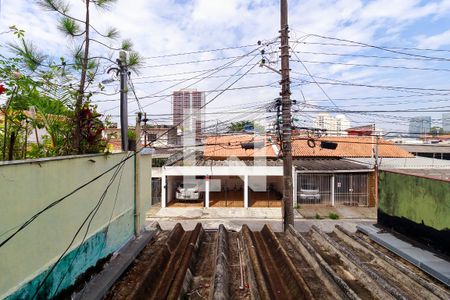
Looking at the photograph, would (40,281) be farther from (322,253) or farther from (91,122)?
(322,253)

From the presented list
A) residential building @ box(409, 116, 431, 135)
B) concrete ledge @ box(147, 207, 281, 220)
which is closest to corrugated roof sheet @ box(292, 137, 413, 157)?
residential building @ box(409, 116, 431, 135)

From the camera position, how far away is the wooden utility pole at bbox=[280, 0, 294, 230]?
771 centimetres

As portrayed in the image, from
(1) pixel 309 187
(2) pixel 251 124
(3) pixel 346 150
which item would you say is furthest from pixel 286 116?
(3) pixel 346 150

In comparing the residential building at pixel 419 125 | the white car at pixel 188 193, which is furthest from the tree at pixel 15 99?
the white car at pixel 188 193

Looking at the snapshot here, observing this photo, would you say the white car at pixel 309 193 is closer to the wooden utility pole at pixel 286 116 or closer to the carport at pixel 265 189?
the carport at pixel 265 189

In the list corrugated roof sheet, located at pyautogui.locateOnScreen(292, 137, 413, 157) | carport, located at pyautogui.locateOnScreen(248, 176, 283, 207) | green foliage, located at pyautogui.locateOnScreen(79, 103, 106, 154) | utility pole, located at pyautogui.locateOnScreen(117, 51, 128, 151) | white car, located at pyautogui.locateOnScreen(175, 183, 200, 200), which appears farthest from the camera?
corrugated roof sheet, located at pyautogui.locateOnScreen(292, 137, 413, 157)

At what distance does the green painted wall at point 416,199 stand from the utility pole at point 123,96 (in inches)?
175

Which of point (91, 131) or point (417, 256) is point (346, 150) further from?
point (91, 131)

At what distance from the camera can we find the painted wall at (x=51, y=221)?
1.71m

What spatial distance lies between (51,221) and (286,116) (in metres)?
6.74

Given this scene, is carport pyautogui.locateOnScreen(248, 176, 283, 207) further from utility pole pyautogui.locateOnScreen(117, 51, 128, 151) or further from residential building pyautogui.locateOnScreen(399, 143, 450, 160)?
residential building pyautogui.locateOnScreen(399, 143, 450, 160)

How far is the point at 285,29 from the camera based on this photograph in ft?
25.6

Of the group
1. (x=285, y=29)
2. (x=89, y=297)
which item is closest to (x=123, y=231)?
(x=89, y=297)

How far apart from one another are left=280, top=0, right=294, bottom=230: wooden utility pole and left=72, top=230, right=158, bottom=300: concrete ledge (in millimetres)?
4828
